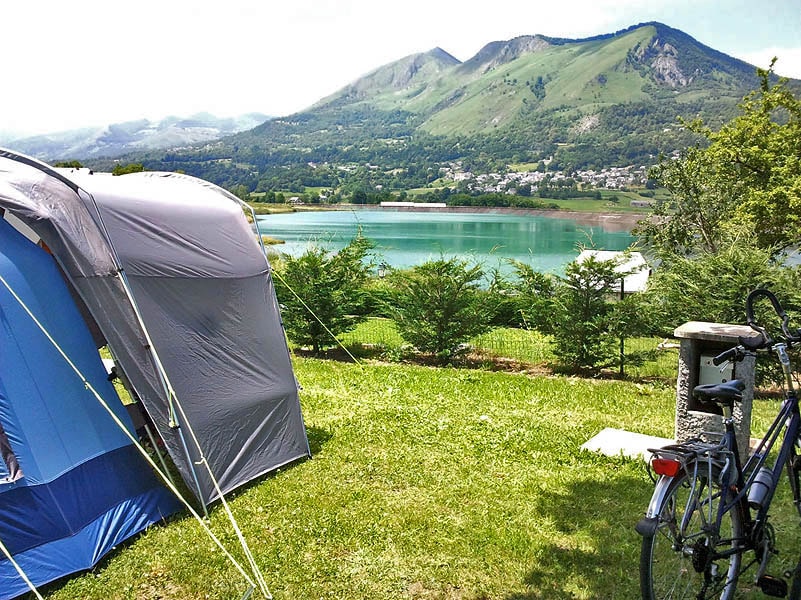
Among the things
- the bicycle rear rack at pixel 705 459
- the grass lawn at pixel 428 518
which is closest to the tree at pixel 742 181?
the grass lawn at pixel 428 518

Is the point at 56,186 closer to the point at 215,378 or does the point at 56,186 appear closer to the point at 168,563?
the point at 215,378

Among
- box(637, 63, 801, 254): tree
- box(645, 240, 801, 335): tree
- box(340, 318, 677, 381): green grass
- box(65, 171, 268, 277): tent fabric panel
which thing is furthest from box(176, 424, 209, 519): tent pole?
box(637, 63, 801, 254): tree

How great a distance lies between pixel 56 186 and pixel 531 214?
269 feet

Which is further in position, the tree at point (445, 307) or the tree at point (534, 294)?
the tree at point (445, 307)

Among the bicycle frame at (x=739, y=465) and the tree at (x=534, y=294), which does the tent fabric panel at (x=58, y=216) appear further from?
the tree at (x=534, y=294)

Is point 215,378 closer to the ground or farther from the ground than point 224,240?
closer to the ground

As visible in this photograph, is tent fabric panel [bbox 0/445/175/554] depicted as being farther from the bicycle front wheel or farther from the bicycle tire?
the bicycle tire

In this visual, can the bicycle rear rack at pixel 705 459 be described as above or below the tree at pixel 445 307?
above

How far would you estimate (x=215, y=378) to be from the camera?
534 cm

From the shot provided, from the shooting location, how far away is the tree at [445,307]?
37.9 feet

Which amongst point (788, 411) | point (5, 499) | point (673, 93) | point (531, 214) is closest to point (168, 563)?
point (5, 499)

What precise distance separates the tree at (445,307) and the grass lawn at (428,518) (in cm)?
380

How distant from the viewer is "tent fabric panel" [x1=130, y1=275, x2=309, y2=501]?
16.5 feet

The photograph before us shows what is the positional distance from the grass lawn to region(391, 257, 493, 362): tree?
150 inches
